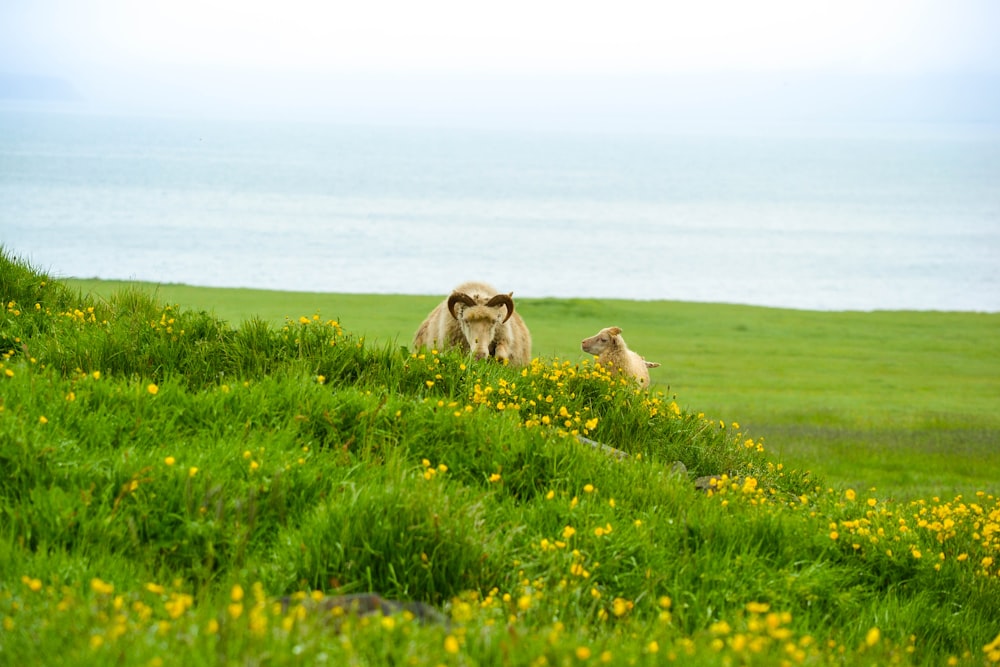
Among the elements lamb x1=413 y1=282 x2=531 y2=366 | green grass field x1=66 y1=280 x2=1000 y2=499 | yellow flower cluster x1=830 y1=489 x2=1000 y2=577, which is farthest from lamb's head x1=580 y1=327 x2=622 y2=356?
yellow flower cluster x1=830 y1=489 x2=1000 y2=577

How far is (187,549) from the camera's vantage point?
6.68 meters

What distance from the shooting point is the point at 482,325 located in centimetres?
1350

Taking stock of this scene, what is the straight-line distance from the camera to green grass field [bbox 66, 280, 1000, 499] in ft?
63.1

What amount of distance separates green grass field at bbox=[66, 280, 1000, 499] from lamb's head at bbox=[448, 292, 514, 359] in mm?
1843

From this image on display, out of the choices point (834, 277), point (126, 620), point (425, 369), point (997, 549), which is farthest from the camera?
Answer: point (834, 277)

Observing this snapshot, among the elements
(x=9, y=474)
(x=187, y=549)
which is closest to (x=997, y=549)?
(x=187, y=549)

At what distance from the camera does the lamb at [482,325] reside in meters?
13.5

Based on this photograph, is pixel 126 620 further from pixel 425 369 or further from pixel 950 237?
pixel 950 237

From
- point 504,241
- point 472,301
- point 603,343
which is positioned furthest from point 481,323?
point 504,241

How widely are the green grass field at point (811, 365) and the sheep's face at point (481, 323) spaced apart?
1897 millimetres

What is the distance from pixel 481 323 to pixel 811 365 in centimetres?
2280

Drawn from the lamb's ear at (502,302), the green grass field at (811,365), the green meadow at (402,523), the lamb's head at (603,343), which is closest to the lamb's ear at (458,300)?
the lamb's ear at (502,302)

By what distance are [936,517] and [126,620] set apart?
7.36 meters

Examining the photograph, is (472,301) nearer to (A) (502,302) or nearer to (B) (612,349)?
(A) (502,302)
